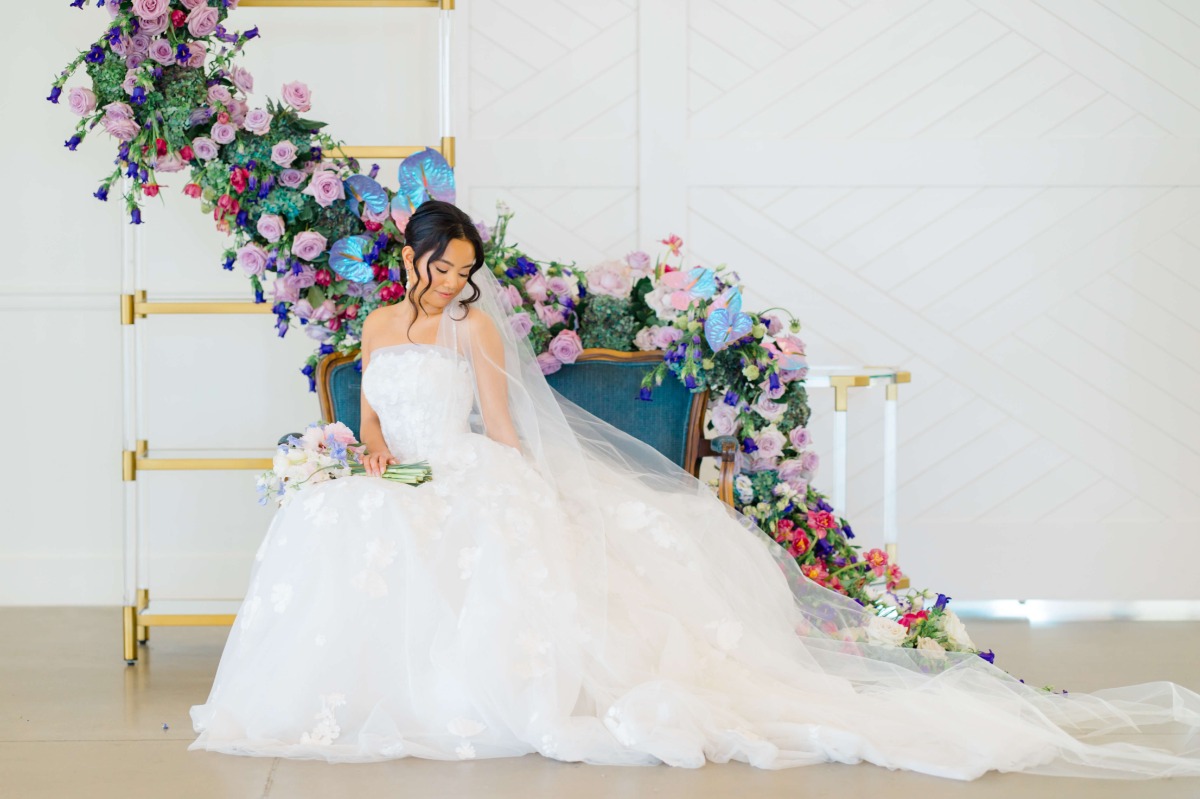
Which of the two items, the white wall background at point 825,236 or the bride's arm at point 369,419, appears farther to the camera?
the white wall background at point 825,236

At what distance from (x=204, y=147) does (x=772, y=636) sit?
7.77ft

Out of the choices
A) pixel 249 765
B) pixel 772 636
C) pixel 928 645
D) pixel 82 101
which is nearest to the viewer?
pixel 249 765

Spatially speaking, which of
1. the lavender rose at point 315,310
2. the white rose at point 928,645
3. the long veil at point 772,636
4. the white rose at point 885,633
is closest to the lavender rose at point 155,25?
the lavender rose at point 315,310

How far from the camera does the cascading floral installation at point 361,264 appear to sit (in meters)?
3.74

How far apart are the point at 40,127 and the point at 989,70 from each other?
415 centimetres

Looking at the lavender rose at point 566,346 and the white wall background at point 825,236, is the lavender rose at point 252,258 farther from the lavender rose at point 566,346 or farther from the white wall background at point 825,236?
the white wall background at point 825,236

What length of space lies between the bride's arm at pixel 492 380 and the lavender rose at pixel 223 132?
3.35ft

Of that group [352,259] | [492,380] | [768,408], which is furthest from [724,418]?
[352,259]

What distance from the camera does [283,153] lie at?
3.79m

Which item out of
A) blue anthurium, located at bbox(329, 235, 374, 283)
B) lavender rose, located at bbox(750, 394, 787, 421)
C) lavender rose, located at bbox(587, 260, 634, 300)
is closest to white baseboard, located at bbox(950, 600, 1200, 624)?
lavender rose, located at bbox(750, 394, 787, 421)

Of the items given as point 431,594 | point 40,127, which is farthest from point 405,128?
point 431,594

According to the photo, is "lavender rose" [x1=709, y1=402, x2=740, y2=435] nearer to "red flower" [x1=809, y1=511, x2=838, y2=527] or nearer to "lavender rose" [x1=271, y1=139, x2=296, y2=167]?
"red flower" [x1=809, y1=511, x2=838, y2=527]

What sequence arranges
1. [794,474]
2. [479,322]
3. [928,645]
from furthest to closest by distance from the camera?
[794,474] < [479,322] < [928,645]

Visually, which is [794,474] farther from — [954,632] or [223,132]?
[223,132]
